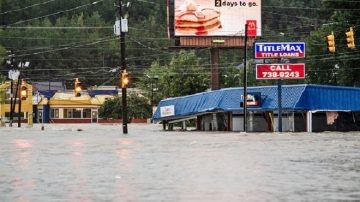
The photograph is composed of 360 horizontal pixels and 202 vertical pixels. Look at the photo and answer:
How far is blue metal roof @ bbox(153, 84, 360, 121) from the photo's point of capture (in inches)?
2213

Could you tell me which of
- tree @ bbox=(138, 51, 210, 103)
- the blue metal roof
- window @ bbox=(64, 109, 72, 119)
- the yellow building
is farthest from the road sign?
window @ bbox=(64, 109, 72, 119)

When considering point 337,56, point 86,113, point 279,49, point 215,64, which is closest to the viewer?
point 279,49

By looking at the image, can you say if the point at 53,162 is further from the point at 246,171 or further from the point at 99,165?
the point at 246,171

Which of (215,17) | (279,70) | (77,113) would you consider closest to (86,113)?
(77,113)

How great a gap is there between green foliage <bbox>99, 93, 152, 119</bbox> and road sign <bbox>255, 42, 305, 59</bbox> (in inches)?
2644

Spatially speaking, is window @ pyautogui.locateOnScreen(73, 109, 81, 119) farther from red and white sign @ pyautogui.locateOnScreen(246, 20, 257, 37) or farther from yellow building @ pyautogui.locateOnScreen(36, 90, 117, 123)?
red and white sign @ pyautogui.locateOnScreen(246, 20, 257, 37)

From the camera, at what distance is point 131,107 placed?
12519cm

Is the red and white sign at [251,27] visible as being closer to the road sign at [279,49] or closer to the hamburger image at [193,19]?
the hamburger image at [193,19]

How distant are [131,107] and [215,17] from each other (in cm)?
5262

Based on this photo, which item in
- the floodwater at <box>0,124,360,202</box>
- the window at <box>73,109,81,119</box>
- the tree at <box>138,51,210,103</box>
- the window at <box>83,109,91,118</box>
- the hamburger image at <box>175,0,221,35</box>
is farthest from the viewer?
the window at <box>83,109,91,118</box>

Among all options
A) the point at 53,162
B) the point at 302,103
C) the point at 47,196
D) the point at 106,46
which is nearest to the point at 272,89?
the point at 302,103

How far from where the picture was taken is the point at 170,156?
25219 millimetres

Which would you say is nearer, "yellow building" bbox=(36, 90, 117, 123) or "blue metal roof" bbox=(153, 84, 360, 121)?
"blue metal roof" bbox=(153, 84, 360, 121)

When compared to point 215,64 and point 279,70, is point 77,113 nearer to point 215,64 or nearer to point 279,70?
point 215,64
